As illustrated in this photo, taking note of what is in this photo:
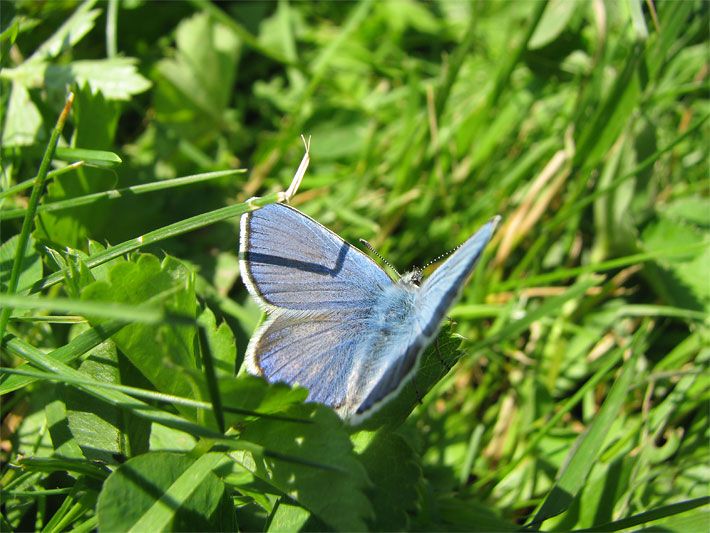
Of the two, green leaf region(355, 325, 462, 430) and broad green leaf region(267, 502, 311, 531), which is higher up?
green leaf region(355, 325, 462, 430)

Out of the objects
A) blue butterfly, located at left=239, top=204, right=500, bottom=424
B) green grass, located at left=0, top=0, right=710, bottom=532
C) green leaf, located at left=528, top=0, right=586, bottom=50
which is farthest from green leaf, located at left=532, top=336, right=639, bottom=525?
green leaf, located at left=528, top=0, right=586, bottom=50

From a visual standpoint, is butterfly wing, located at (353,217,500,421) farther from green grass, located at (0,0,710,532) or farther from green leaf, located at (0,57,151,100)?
green leaf, located at (0,57,151,100)

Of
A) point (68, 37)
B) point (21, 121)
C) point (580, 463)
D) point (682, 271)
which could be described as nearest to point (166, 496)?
point (580, 463)

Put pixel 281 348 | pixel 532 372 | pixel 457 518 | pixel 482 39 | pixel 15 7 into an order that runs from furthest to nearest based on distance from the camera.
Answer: pixel 482 39
pixel 532 372
pixel 15 7
pixel 457 518
pixel 281 348

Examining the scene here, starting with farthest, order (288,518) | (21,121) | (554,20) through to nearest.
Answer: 1. (554,20)
2. (21,121)
3. (288,518)

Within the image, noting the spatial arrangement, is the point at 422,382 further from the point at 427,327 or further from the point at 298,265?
the point at 298,265

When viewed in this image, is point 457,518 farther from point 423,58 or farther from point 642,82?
point 423,58

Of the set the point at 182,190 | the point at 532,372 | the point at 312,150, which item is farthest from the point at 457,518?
the point at 312,150

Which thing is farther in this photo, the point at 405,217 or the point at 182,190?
the point at 405,217
